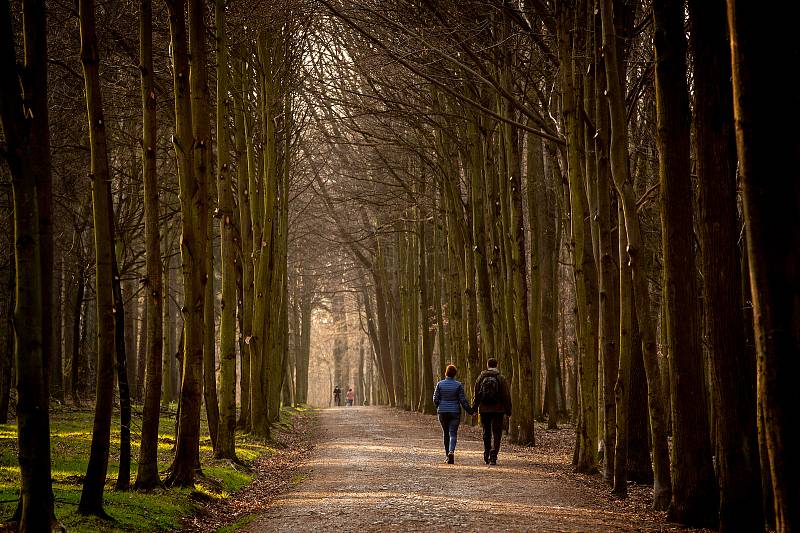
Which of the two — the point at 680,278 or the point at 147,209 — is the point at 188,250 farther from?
the point at 680,278

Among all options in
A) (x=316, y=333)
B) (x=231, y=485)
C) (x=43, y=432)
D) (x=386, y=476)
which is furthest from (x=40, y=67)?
(x=316, y=333)

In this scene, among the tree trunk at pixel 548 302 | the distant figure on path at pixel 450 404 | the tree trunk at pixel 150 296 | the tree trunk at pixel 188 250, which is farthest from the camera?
the tree trunk at pixel 548 302

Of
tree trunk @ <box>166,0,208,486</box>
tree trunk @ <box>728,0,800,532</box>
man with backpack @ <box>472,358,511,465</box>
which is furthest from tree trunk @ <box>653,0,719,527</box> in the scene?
man with backpack @ <box>472,358,511,465</box>

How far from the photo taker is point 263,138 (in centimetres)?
2023

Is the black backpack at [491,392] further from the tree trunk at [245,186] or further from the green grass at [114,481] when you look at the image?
the tree trunk at [245,186]

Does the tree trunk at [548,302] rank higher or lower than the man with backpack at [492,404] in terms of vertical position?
higher

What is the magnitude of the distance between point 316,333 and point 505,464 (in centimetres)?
6916

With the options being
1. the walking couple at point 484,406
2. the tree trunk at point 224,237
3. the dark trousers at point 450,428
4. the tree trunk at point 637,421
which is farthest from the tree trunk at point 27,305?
the dark trousers at point 450,428

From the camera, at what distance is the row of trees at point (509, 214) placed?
6.36 meters

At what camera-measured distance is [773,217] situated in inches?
211

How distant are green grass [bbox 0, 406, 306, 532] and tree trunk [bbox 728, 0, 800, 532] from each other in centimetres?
576

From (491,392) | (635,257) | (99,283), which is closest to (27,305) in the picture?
(99,283)

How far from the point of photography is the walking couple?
15.3 meters

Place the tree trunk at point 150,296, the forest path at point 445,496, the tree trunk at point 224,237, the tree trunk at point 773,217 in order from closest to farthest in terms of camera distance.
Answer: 1. the tree trunk at point 773,217
2. the forest path at point 445,496
3. the tree trunk at point 150,296
4. the tree trunk at point 224,237
